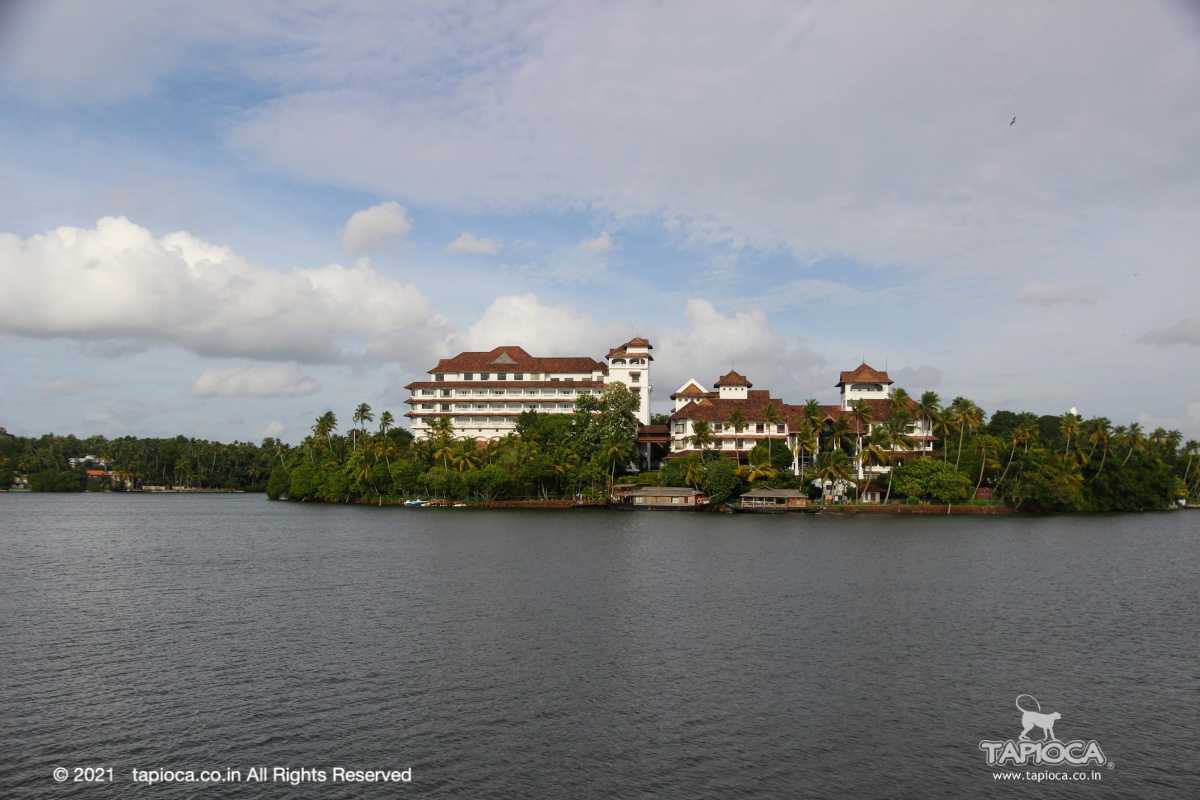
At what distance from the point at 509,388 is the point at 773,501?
53309mm

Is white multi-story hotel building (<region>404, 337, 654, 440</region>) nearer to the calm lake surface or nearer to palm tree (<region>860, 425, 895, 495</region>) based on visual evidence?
palm tree (<region>860, 425, 895, 495</region>)

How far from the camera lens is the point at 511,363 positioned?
14312 cm

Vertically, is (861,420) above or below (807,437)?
above

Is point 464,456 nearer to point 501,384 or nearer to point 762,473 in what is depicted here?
point 501,384

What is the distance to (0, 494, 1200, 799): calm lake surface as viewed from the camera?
2119 cm

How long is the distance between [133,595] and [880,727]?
37671 mm

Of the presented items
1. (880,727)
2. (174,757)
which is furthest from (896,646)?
(174,757)

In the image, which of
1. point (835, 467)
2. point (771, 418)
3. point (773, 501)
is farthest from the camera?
point (771, 418)

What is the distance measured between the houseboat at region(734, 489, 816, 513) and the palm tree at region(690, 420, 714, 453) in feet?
39.1

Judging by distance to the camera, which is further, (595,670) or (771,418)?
(771,418)

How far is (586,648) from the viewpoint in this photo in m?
32.5

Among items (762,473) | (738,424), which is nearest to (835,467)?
(762,473)

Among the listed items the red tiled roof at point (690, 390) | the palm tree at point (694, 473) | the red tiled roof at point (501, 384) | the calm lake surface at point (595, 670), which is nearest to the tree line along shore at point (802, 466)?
the palm tree at point (694, 473)

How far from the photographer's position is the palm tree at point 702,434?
11756cm
